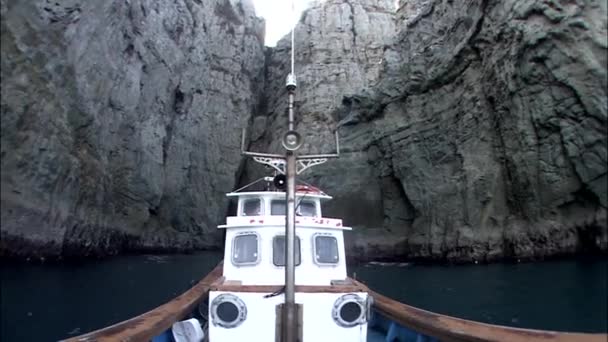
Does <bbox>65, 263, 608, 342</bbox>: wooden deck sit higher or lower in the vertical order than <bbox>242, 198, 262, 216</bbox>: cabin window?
lower

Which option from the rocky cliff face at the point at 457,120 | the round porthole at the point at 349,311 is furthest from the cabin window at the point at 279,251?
the rocky cliff face at the point at 457,120

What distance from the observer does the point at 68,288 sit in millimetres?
5430

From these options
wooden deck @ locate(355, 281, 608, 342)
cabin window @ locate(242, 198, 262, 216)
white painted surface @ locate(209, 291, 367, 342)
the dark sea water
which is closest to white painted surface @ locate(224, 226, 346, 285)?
white painted surface @ locate(209, 291, 367, 342)

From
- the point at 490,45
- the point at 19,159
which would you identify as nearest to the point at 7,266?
the point at 19,159

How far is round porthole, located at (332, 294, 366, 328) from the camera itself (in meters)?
5.54

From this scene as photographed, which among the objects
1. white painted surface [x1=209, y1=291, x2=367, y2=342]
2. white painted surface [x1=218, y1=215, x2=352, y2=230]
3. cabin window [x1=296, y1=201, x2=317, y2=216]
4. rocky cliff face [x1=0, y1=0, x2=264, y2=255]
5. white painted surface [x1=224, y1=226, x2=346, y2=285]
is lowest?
white painted surface [x1=209, y1=291, x2=367, y2=342]

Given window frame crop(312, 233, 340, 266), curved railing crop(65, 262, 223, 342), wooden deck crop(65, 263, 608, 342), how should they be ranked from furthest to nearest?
window frame crop(312, 233, 340, 266) → curved railing crop(65, 262, 223, 342) → wooden deck crop(65, 263, 608, 342)

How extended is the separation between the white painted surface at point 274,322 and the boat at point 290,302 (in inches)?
0.5

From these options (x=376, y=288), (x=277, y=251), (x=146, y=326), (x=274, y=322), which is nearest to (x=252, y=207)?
(x=277, y=251)

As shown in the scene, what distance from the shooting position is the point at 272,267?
21.4 ft

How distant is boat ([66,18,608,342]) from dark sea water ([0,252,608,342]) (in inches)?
30.5

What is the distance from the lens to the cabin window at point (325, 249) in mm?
6820

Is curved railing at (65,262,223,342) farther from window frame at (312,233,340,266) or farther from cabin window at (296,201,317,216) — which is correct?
cabin window at (296,201,317,216)

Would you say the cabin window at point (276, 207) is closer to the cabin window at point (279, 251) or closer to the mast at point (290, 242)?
the cabin window at point (279, 251)
